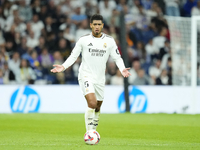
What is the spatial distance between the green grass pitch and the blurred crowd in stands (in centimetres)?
274

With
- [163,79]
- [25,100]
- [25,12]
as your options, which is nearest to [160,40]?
[163,79]

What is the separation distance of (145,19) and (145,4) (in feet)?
6.14

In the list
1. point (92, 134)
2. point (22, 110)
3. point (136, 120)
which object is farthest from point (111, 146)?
point (22, 110)

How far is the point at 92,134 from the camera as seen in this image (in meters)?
6.87

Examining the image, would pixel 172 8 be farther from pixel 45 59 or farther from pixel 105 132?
pixel 105 132

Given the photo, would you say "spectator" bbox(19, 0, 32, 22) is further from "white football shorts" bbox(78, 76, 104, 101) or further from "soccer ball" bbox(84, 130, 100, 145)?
"soccer ball" bbox(84, 130, 100, 145)

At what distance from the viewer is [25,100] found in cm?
1423

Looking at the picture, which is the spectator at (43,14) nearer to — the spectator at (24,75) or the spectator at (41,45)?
the spectator at (41,45)

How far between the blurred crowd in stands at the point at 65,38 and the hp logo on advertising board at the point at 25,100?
86 cm

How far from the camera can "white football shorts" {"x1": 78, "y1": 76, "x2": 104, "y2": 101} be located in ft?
23.9

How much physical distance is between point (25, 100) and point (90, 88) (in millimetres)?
7325

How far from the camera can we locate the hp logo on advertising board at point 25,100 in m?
14.1

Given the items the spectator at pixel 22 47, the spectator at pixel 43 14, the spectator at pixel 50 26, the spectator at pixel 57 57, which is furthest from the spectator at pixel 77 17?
the spectator at pixel 22 47

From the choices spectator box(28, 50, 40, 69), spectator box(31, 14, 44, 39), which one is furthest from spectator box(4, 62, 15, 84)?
spectator box(31, 14, 44, 39)
